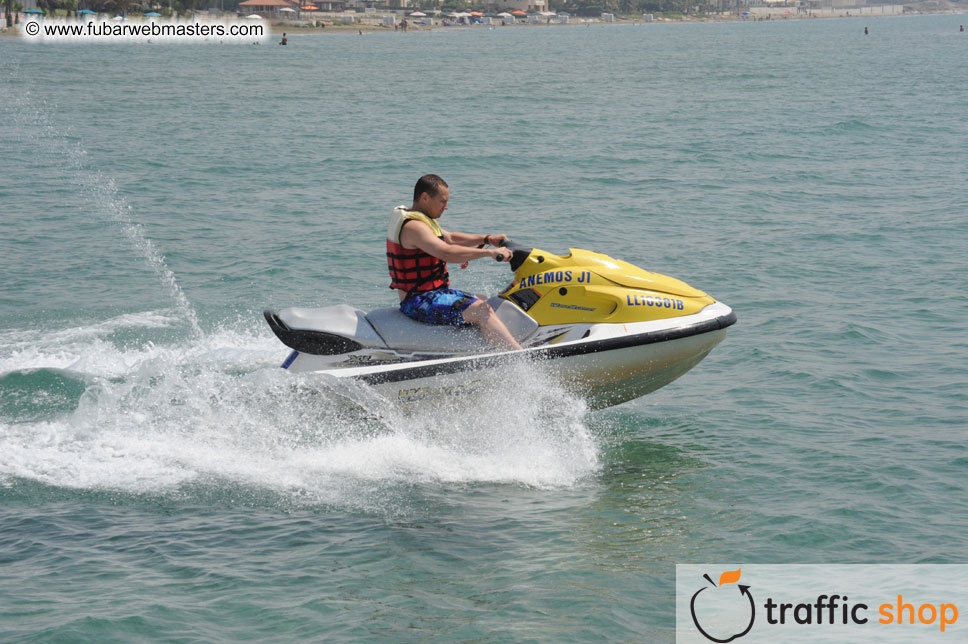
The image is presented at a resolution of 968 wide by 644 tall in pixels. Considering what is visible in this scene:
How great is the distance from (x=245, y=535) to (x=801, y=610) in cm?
305

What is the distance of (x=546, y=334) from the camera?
704 centimetres

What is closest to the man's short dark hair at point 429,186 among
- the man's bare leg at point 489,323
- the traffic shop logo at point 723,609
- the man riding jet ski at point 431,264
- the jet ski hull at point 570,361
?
the man riding jet ski at point 431,264

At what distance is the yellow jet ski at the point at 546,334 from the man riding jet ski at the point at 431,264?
100 millimetres

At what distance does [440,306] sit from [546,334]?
0.72 meters

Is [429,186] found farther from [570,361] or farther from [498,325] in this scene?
[570,361]

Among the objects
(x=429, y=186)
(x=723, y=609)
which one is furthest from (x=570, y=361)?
(x=723, y=609)

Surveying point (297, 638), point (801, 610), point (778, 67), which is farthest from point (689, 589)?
point (778, 67)

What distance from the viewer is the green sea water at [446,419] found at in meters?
5.55

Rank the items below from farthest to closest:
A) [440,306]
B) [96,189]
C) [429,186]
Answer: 1. [96,189]
2. [440,306]
3. [429,186]

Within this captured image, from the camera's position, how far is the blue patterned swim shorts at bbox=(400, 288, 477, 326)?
6969mm

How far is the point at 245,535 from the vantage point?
6.05m

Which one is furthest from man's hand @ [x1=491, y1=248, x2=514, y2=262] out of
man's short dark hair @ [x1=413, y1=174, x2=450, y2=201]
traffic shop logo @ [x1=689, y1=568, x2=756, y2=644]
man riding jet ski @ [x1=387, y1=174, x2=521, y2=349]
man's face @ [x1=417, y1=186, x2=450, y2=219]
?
traffic shop logo @ [x1=689, y1=568, x2=756, y2=644]

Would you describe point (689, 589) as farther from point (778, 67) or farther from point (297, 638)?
point (778, 67)

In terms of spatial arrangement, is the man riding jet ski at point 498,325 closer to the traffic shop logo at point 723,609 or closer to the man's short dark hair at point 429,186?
the man's short dark hair at point 429,186
